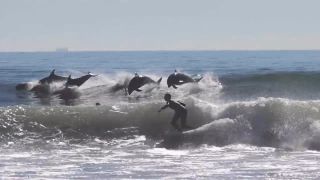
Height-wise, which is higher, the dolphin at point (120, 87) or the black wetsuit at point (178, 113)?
the black wetsuit at point (178, 113)

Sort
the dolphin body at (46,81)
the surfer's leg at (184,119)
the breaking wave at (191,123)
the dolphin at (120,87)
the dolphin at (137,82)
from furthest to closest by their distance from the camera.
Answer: the dolphin body at (46,81), the dolphin at (120,87), the dolphin at (137,82), the surfer's leg at (184,119), the breaking wave at (191,123)

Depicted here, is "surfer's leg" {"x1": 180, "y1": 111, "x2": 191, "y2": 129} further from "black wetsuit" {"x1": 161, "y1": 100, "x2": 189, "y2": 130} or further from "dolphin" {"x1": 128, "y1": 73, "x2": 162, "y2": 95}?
"dolphin" {"x1": 128, "y1": 73, "x2": 162, "y2": 95}

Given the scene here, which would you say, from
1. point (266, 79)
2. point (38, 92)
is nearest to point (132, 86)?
point (38, 92)

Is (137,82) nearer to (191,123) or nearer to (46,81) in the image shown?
(46,81)

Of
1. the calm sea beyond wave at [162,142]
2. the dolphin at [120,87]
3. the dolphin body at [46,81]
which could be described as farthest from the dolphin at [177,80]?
the calm sea beyond wave at [162,142]

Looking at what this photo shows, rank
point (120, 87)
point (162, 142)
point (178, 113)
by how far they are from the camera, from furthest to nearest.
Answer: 1. point (120, 87)
2. point (178, 113)
3. point (162, 142)

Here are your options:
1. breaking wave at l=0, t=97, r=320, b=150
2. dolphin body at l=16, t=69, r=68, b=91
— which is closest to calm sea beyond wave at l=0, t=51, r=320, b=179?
breaking wave at l=0, t=97, r=320, b=150

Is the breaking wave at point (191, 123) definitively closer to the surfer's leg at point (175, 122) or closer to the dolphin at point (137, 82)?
the surfer's leg at point (175, 122)

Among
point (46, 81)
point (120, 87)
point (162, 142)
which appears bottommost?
point (162, 142)

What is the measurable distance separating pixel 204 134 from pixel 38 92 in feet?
66.4

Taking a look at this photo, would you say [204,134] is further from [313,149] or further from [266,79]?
[266,79]

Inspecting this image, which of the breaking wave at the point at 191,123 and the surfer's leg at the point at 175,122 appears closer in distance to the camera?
the breaking wave at the point at 191,123

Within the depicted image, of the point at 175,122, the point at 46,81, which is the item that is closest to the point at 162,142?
the point at 175,122

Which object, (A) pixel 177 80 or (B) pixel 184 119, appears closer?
(B) pixel 184 119
